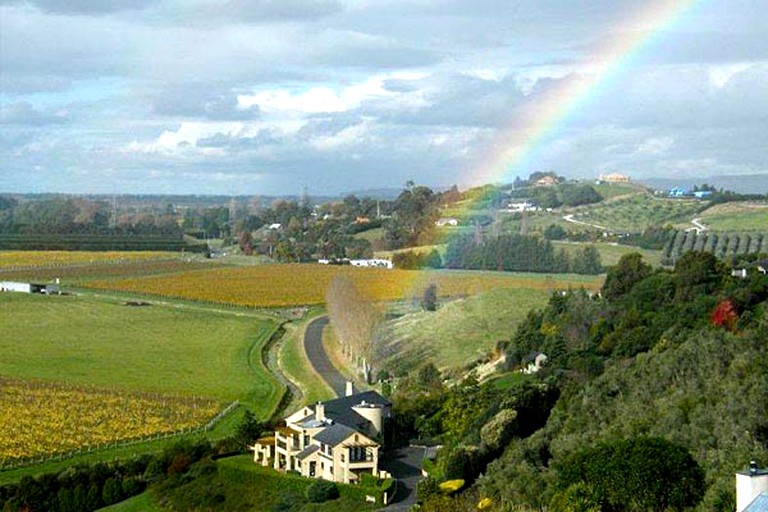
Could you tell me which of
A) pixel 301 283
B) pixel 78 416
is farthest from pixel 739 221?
pixel 78 416

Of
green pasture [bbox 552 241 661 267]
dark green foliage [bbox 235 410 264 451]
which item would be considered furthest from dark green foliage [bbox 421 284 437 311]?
dark green foliage [bbox 235 410 264 451]

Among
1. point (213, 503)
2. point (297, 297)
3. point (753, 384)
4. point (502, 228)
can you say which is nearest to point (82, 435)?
point (213, 503)

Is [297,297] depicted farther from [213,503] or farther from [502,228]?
[213,503]

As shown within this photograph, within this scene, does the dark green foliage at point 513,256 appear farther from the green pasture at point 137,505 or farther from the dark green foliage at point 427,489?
the dark green foliage at point 427,489

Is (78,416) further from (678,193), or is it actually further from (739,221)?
(678,193)

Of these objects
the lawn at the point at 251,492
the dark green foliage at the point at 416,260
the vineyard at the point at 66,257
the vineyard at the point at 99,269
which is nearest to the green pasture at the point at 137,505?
the lawn at the point at 251,492
